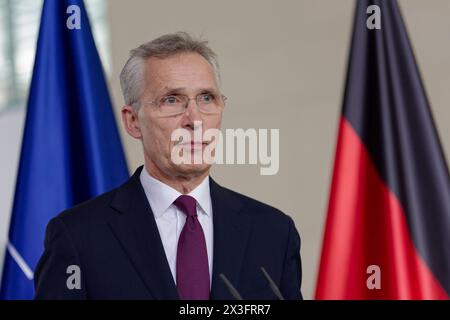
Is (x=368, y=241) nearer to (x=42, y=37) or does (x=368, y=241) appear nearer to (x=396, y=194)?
(x=396, y=194)

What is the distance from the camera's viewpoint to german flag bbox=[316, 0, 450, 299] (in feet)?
6.90

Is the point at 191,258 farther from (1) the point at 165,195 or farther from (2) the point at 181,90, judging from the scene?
(2) the point at 181,90

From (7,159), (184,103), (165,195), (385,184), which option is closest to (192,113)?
(184,103)

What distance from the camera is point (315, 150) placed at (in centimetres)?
261

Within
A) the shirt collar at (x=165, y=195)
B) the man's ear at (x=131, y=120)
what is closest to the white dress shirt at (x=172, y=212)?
the shirt collar at (x=165, y=195)

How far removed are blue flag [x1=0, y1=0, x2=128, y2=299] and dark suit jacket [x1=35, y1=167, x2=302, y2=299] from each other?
2.83 feet

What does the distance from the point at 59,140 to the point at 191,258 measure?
1.09 meters

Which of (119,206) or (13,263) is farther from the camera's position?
(13,263)

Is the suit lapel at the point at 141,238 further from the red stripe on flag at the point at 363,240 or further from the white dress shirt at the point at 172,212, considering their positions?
the red stripe on flag at the point at 363,240

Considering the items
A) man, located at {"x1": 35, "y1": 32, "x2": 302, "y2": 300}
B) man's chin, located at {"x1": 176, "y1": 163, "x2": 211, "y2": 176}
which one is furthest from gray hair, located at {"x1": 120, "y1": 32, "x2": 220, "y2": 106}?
man's chin, located at {"x1": 176, "y1": 163, "x2": 211, "y2": 176}

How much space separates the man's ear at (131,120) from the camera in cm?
140

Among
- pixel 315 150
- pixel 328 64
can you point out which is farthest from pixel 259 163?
pixel 328 64
